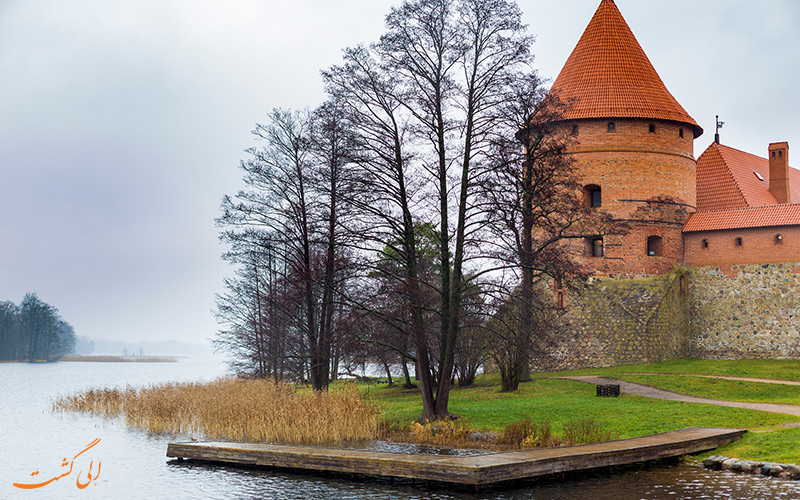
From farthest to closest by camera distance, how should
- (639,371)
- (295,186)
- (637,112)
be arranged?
(637,112)
(639,371)
(295,186)

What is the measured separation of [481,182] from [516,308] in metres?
3.61

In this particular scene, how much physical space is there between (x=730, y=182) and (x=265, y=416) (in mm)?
26594

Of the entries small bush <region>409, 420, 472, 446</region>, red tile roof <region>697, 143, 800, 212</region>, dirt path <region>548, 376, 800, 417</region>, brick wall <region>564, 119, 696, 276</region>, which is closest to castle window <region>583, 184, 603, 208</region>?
brick wall <region>564, 119, 696, 276</region>

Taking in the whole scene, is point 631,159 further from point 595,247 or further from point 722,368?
point 722,368

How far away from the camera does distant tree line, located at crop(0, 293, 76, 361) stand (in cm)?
8469

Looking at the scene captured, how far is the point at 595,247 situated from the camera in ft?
107

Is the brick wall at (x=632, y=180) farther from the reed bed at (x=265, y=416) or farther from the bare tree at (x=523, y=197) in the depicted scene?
the reed bed at (x=265, y=416)

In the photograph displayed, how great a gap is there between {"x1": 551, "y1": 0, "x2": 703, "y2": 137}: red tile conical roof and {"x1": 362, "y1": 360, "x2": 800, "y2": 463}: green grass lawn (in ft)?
33.9

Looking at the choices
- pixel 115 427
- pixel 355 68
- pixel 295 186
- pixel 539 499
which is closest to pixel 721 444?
pixel 539 499

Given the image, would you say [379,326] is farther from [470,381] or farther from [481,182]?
[470,381]

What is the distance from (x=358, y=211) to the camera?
59.8 ft

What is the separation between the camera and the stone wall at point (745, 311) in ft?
99.8

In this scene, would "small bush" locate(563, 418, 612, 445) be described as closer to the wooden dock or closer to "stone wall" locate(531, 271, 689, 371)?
the wooden dock

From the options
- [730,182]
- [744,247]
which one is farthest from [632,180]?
[730,182]
